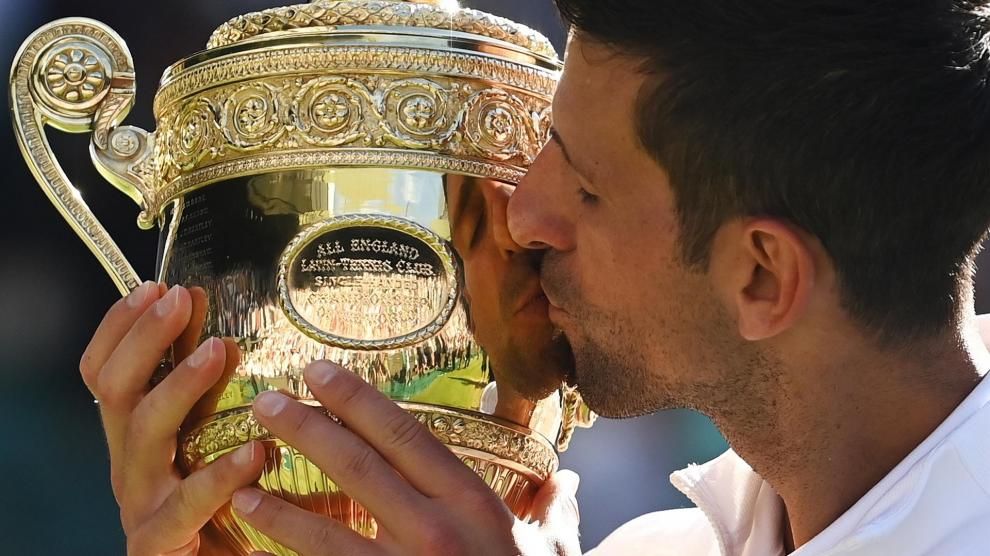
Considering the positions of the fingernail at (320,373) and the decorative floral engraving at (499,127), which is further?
the decorative floral engraving at (499,127)

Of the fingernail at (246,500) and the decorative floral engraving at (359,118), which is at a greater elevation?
the decorative floral engraving at (359,118)

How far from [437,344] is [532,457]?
0.21 meters

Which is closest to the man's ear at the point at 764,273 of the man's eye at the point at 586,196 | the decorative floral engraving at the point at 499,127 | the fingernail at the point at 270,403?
the man's eye at the point at 586,196

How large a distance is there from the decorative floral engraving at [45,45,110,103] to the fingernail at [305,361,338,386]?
550 mm

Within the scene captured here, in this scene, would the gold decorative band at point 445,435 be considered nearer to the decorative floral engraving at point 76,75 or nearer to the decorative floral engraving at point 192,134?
the decorative floral engraving at point 192,134

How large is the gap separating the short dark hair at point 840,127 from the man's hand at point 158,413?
557 millimetres

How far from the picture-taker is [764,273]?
5.36 feet

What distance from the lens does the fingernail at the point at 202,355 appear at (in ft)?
5.37

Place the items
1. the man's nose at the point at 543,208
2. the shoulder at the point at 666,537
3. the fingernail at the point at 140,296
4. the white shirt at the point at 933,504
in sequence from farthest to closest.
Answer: the shoulder at the point at 666,537, the fingernail at the point at 140,296, the man's nose at the point at 543,208, the white shirt at the point at 933,504

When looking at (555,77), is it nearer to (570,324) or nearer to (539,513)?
(570,324)

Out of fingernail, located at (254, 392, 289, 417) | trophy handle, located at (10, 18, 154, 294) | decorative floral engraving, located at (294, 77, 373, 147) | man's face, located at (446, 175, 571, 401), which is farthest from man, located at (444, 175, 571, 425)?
trophy handle, located at (10, 18, 154, 294)

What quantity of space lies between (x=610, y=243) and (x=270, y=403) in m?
0.42

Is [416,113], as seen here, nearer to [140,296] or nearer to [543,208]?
[543,208]

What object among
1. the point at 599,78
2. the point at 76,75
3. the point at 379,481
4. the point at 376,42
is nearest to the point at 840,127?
the point at 599,78
